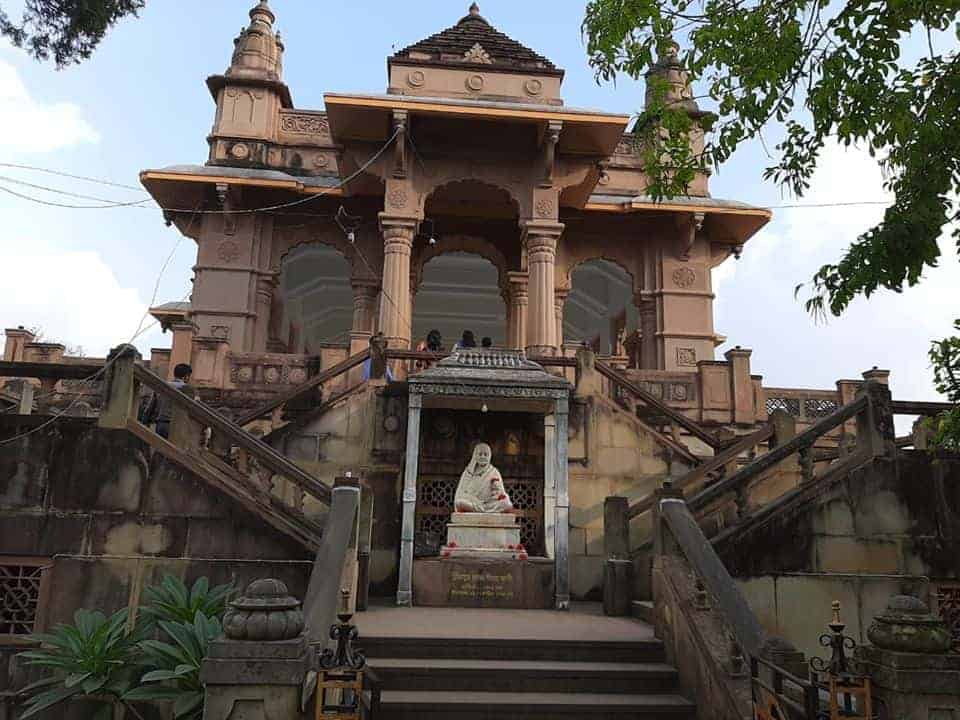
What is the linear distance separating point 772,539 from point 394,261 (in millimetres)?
9844

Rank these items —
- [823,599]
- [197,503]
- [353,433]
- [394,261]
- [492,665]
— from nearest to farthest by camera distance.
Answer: [492,665]
[197,503]
[823,599]
[353,433]
[394,261]

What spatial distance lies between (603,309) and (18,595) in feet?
69.7

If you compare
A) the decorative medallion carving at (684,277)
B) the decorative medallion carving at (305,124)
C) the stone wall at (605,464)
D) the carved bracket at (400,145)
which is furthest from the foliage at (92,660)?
the decorative medallion carving at (305,124)

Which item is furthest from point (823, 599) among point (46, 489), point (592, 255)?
point (592, 255)

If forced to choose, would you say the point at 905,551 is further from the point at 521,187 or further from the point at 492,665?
the point at 521,187

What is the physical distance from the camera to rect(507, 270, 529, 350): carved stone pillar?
753 inches

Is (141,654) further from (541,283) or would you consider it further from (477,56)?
(477,56)

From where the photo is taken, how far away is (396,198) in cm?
1662

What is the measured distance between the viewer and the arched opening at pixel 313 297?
22.5 metres

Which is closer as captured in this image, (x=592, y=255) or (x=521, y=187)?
(x=521, y=187)

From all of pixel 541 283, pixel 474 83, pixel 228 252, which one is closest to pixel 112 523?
pixel 541 283

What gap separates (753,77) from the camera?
7.40 meters

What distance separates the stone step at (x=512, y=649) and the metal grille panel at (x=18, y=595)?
149 inches

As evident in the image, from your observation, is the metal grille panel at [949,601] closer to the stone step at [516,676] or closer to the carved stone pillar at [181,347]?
the stone step at [516,676]
